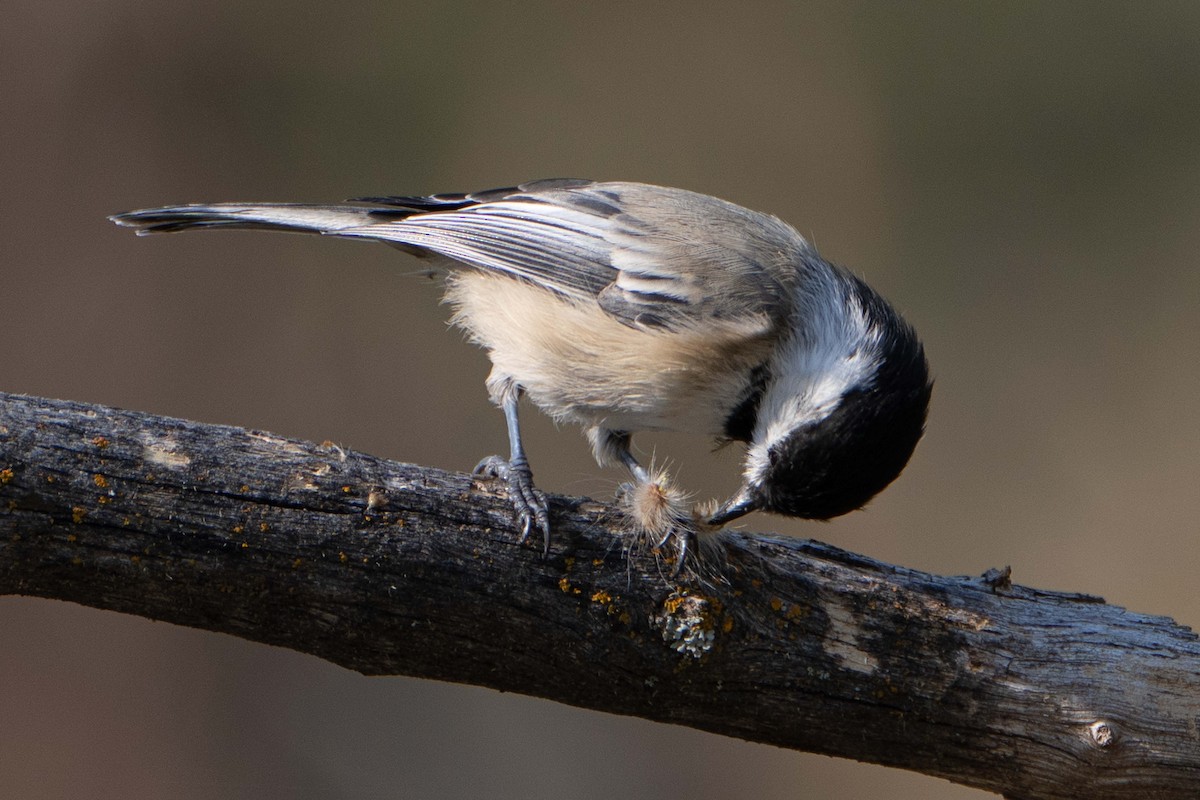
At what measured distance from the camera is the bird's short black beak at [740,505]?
2.12 m

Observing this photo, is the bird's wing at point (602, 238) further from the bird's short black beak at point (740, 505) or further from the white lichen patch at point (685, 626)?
the white lichen patch at point (685, 626)

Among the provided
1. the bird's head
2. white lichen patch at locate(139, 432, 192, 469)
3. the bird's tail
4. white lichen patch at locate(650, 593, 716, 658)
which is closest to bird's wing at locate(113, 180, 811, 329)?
the bird's tail

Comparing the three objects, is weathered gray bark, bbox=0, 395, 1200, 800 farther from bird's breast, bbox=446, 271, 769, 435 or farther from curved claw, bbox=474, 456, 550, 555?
bird's breast, bbox=446, 271, 769, 435

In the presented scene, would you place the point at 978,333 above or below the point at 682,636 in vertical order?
above

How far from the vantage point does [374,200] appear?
2.83 meters

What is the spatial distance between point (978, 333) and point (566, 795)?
2757 mm

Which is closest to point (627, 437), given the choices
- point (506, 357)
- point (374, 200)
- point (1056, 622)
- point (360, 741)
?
point (506, 357)

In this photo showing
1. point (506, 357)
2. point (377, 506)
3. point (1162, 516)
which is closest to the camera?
point (377, 506)

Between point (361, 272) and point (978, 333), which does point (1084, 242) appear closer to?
point (978, 333)

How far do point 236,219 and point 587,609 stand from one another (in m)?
1.56

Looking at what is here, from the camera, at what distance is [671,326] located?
92.2 inches

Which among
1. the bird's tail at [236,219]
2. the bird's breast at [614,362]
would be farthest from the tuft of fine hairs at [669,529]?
the bird's tail at [236,219]

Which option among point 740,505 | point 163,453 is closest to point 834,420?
point 740,505

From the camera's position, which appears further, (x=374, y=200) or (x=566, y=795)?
(x=566, y=795)
